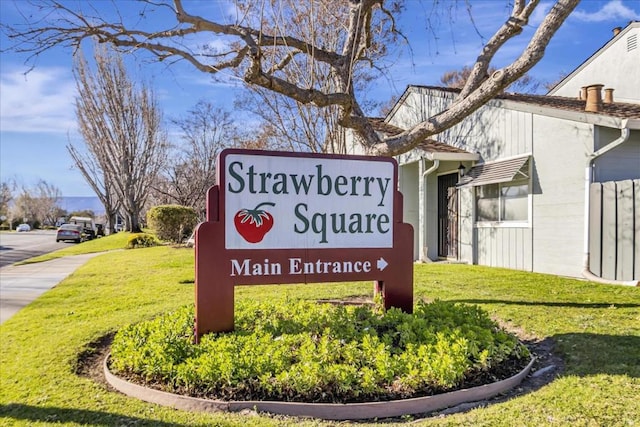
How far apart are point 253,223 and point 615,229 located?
691 centimetres

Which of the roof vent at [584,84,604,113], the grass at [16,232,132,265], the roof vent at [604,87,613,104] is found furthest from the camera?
the grass at [16,232,132,265]

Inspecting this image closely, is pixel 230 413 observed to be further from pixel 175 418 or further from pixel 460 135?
pixel 460 135

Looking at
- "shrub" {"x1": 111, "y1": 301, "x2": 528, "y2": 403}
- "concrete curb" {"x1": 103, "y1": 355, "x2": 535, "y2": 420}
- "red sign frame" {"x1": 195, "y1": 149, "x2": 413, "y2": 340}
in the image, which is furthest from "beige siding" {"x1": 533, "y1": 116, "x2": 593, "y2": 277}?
"concrete curb" {"x1": 103, "y1": 355, "x2": 535, "y2": 420}

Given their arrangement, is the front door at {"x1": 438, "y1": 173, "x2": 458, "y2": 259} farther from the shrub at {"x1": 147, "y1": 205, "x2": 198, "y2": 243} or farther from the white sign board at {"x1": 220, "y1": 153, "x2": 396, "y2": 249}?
the shrub at {"x1": 147, "y1": 205, "x2": 198, "y2": 243}

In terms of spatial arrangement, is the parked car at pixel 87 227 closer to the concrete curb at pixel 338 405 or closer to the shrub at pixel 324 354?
the shrub at pixel 324 354

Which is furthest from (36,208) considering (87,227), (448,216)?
(448,216)

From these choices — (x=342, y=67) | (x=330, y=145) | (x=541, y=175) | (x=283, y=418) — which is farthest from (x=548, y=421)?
(x=330, y=145)

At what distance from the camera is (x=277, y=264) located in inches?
185

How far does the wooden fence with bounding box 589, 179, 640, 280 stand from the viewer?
7.82 metres

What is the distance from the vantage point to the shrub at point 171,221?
69.4ft

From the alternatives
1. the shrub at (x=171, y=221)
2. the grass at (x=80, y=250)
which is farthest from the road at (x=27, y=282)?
the shrub at (x=171, y=221)

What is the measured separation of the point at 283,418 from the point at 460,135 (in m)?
10.9

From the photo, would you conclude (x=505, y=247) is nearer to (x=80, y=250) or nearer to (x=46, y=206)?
(x=80, y=250)

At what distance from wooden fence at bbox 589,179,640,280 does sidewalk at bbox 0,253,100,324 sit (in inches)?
403
